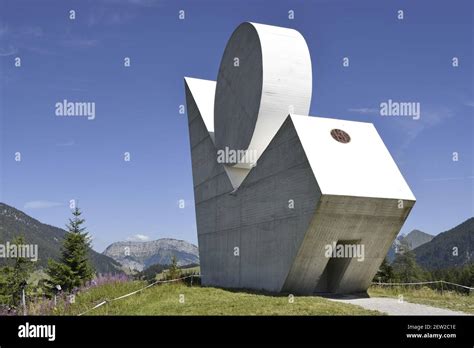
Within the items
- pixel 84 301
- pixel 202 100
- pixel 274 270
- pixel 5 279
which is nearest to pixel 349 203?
pixel 274 270

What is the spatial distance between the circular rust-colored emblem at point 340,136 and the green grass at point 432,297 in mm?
5333

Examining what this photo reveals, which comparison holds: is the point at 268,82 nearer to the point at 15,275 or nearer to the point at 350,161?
the point at 350,161

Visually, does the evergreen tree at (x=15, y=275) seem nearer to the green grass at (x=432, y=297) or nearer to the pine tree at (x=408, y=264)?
the green grass at (x=432, y=297)

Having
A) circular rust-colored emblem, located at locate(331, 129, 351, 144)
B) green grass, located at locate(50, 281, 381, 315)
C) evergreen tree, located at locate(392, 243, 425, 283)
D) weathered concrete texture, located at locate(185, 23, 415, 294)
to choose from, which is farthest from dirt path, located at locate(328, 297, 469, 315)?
evergreen tree, located at locate(392, 243, 425, 283)

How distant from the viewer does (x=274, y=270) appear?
16.3 metres

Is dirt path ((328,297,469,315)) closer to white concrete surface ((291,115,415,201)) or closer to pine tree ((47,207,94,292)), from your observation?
white concrete surface ((291,115,415,201))

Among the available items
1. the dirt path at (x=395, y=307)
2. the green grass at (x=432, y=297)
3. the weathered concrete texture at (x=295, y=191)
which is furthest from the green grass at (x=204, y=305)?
the green grass at (x=432, y=297)

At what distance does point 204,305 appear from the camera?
13031 millimetres

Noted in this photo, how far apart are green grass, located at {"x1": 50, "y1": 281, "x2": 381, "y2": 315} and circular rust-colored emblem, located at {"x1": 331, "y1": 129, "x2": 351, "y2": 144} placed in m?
5.18

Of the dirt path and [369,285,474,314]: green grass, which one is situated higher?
the dirt path

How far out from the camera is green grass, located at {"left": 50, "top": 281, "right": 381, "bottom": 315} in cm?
1170

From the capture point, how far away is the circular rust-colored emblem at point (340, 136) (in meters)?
16.0
